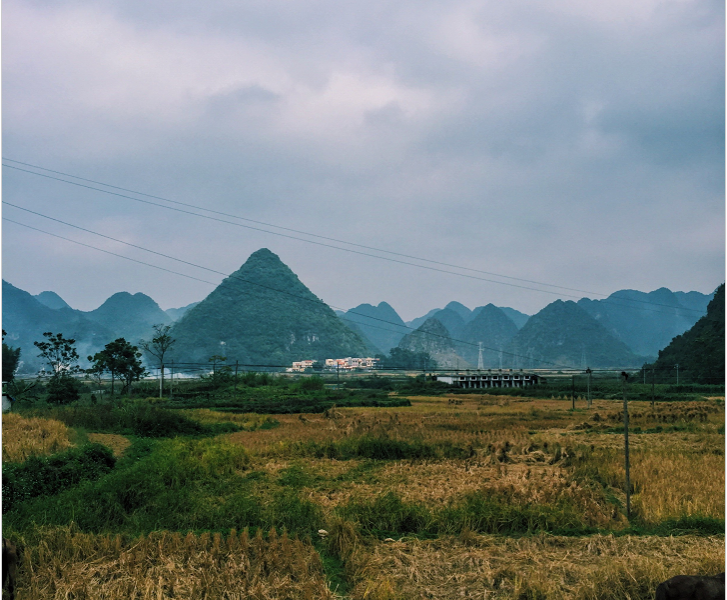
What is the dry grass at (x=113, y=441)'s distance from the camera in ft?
46.2

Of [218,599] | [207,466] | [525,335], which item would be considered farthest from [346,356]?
[218,599]

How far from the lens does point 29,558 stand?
232 inches

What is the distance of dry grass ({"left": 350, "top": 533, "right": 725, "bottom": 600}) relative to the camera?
217 inches

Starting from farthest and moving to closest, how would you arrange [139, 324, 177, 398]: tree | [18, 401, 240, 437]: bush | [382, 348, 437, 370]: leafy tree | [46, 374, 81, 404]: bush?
[382, 348, 437, 370]: leafy tree
[139, 324, 177, 398]: tree
[46, 374, 81, 404]: bush
[18, 401, 240, 437]: bush

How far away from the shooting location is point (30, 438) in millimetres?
12742

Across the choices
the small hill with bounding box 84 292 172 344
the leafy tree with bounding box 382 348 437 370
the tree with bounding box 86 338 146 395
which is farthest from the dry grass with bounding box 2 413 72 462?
the small hill with bounding box 84 292 172 344

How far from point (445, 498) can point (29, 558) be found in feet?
19.8

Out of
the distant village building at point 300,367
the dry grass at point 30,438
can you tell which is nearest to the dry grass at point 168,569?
the dry grass at point 30,438

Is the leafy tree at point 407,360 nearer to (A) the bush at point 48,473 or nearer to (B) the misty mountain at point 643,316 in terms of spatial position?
(A) the bush at point 48,473

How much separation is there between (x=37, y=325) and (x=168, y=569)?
369ft

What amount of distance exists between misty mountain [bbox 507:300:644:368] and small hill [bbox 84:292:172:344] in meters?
85.9

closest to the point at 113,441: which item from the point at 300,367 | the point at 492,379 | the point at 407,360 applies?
the point at 492,379

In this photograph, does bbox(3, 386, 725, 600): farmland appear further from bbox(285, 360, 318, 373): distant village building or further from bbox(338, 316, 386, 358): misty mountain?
bbox(338, 316, 386, 358): misty mountain

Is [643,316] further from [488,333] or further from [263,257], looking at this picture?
[263,257]
